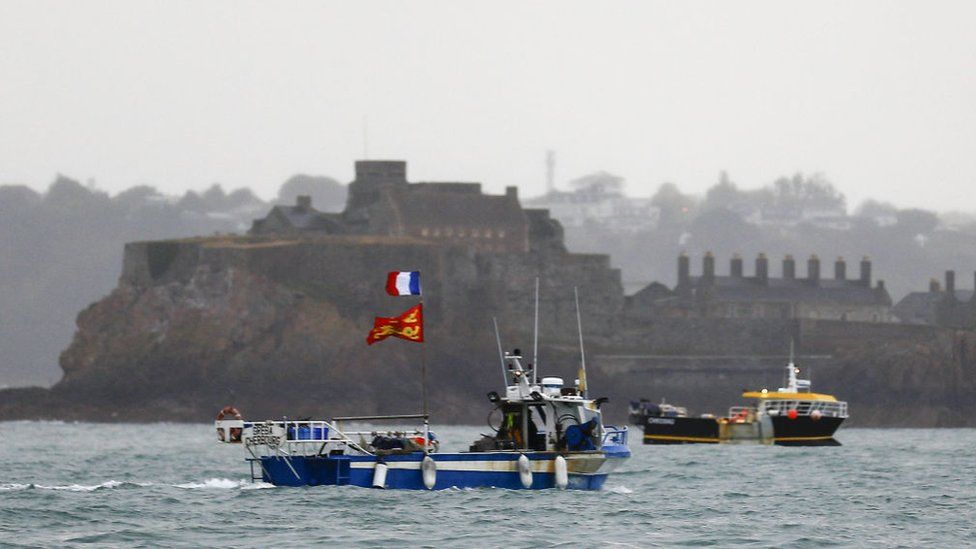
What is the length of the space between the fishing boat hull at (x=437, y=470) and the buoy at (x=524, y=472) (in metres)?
0.02

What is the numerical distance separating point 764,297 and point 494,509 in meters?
87.5

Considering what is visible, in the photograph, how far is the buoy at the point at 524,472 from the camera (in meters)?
47.1

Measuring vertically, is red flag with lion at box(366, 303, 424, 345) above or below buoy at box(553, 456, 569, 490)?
above

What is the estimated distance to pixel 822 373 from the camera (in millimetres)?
119062

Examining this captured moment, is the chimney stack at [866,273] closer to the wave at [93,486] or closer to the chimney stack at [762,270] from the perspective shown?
the chimney stack at [762,270]

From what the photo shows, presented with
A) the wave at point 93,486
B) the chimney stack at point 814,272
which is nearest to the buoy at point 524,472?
the wave at point 93,486

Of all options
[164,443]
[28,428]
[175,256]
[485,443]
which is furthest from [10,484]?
[175,256]

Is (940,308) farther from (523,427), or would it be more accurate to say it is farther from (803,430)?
(523,427)

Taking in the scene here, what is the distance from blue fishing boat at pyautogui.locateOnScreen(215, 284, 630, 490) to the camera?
46.5m

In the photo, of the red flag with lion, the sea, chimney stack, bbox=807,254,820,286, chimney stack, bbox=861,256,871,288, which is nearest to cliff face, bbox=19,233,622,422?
chimney stack, bbox=807,254,820,286

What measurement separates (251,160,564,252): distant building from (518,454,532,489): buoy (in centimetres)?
7807

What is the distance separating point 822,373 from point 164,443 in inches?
1887

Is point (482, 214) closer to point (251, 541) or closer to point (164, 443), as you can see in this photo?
point (164, 443)

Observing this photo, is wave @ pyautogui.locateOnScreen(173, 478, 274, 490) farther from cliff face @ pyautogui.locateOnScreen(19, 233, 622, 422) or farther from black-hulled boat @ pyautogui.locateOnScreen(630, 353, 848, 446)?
cliff face @ pyautogui.locateOnScreen(19, 233, 622, 422)
